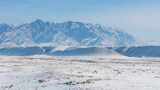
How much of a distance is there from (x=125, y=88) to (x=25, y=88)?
830 centimetres

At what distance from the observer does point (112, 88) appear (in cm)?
3419

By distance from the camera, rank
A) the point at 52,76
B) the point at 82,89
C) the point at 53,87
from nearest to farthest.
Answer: the point at 82,89 < the point at 53,87 < the point at 52,76

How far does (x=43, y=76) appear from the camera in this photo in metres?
47.4

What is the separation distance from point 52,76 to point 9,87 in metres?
11.2

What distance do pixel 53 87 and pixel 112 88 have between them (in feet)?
17.2

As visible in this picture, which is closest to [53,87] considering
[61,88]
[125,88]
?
[61,88]

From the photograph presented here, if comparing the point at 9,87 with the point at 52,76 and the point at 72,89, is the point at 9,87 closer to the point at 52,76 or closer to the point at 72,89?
the point at 72,89

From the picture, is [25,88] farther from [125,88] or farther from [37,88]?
[125,88]

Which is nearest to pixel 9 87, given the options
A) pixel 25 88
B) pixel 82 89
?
pixel 25 88

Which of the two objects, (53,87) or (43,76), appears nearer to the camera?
(53,87)

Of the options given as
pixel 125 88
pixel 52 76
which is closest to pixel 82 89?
pixel 125 88

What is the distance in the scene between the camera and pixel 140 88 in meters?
34.5

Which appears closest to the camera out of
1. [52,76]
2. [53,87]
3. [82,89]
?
[82,89]

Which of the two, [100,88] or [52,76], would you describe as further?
[52,76]
